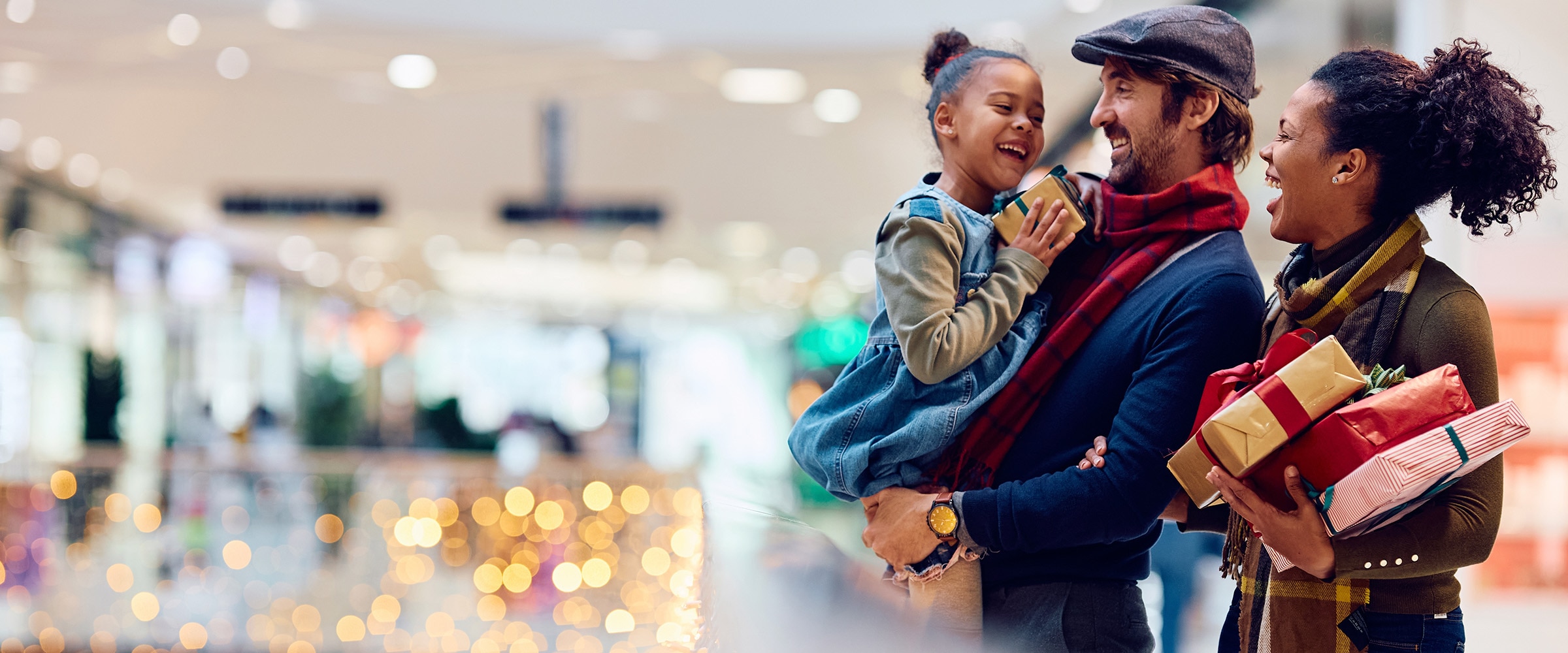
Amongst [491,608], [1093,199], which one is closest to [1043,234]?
[1093,199]

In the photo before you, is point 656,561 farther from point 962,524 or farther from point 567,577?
point 962,524

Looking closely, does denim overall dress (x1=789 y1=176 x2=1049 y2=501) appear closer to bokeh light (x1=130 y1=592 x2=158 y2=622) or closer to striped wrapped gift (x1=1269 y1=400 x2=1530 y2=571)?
striped wrapped gift (x1=1269 y1=400 x2=1530 y2=571)

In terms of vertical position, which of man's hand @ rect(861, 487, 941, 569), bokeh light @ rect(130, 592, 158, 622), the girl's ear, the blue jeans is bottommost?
bokeh light @ rect(130, 592, 158, 622)

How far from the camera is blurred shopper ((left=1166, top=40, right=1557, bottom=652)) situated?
4.49 feet

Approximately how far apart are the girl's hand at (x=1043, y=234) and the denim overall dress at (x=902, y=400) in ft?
0.21

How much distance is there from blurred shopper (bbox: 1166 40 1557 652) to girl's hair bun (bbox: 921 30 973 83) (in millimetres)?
534

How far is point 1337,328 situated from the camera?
1.47 metres

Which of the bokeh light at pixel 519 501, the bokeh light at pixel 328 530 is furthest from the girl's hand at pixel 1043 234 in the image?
the bokeh light at pixel 328 530

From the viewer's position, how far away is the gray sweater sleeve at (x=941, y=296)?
154 cm

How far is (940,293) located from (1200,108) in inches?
17.2

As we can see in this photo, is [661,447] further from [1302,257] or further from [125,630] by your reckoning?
[1302,257]

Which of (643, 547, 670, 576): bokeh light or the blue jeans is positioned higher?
the blue jeans

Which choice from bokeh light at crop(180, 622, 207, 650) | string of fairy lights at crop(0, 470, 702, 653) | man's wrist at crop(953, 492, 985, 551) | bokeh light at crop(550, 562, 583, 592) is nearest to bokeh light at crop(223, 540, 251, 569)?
string of fairy lights at crop(0, 470, 702, 653)

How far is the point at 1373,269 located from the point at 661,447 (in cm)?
2483
